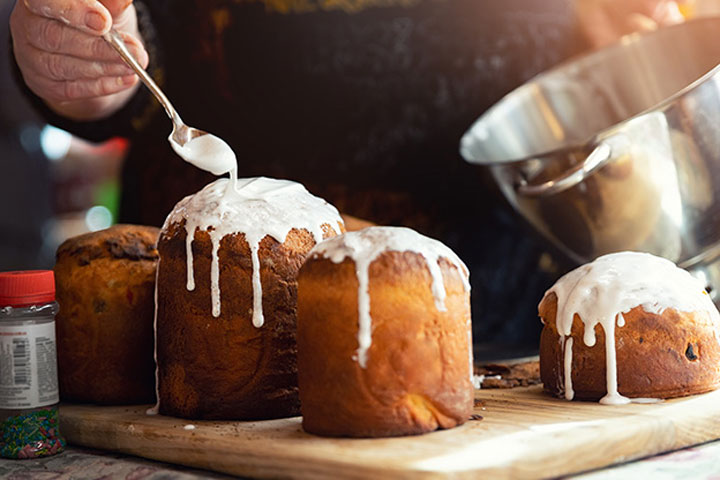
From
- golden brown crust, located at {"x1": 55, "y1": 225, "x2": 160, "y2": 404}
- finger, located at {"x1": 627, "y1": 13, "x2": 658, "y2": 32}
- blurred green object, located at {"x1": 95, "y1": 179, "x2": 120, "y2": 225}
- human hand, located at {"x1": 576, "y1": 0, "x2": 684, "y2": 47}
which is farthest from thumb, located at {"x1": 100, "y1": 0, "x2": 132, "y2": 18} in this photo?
blurred green object, located at {"x1": 95, "y1": 179, "x2": 120, "y2": 225}

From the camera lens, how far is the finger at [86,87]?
3.98 feet

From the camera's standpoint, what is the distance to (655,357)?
1.04 metres

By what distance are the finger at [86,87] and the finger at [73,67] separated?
1 cm

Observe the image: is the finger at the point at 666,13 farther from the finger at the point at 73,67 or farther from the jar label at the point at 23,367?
the jar label at the point at 23,367

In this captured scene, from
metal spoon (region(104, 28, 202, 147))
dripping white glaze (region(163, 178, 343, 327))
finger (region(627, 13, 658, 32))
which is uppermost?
finger (region(627, 13, 658, 32))

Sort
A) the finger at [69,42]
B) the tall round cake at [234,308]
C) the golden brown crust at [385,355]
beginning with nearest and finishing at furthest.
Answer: the golden brown crust at [385,355] → the tall round cake at [234,308] → the finger at [69,42]

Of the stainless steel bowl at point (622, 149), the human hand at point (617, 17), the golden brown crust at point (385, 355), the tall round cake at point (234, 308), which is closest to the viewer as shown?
the golden brown crust at point (385, 355)

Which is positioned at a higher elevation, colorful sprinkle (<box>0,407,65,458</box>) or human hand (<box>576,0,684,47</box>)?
human hand (<box>576,0,684,47</box>)

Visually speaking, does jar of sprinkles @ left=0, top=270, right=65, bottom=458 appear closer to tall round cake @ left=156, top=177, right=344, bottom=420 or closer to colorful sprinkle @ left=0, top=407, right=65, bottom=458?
colorful sprinkle @ left=0, top=407, right=65, bottom=458

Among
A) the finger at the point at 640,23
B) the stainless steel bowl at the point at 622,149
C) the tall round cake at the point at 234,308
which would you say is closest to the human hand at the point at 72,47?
the tall round cake at the point at 234,308

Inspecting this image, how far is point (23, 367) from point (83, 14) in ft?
1.49

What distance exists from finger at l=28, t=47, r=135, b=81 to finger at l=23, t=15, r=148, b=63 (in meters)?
0.01

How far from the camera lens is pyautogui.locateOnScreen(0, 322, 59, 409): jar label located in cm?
97

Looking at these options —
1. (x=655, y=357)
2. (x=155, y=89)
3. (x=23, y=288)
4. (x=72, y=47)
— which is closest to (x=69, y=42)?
(x=72, y=47)
